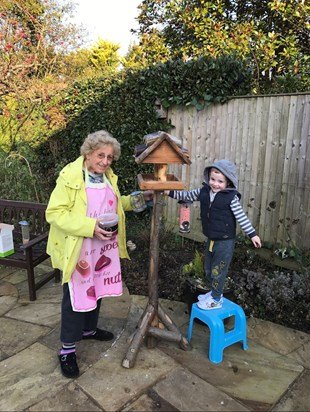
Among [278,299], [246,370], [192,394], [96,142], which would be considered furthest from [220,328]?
[96,142]

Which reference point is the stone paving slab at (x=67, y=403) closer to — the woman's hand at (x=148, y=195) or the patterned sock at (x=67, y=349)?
the patterned sock at (x=67, y=349)

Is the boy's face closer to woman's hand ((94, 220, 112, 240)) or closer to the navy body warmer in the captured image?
the navy body warmer

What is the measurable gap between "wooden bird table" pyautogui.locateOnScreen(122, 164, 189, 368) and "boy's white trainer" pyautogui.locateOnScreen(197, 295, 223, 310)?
0.97 feet

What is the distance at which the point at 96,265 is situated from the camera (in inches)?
98.2

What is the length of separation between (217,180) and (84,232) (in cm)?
107

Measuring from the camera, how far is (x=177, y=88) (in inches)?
191

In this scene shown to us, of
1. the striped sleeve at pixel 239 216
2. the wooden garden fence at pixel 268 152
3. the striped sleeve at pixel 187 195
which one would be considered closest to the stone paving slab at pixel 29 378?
the striped sleeve at pixel 187 195

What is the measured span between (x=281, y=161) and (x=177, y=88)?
6.32 ft

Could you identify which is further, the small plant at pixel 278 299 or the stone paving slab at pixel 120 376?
the small plant at pixel 278 299

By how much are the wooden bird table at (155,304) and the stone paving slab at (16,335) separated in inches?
35.4

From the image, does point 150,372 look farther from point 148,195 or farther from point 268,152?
point 268,152

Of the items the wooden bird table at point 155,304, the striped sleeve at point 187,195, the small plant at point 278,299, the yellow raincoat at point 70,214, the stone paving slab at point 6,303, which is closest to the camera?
the yellow raincoat at point 70,214

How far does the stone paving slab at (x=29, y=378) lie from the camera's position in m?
2.16

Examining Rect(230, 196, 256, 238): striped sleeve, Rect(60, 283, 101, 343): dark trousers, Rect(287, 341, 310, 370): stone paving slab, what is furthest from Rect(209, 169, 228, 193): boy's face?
Rect(287, 341, 310, 370): stone paving slab
